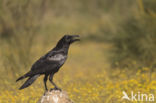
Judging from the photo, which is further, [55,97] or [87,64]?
[87,64]

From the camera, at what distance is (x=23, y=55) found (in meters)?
10.2

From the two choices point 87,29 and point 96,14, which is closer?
point 87,29

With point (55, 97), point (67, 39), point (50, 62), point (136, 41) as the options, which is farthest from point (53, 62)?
point (136, 41)

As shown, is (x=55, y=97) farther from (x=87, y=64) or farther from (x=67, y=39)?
(x=87, y=64)

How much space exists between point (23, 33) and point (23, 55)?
73cm

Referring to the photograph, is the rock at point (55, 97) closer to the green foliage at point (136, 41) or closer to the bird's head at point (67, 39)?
the bird's head at point (67, 39)

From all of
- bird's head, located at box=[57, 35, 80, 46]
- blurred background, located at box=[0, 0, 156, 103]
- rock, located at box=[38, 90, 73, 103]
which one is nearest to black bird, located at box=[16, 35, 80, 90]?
bird's head, located at box=[57, 35, 80, 46]

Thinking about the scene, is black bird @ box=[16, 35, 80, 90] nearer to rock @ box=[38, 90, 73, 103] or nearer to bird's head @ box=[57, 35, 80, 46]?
bird's head @ box=[57, 35, 80, 46]

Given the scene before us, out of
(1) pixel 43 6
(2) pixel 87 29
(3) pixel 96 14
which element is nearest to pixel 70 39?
(1) pixel 43 6

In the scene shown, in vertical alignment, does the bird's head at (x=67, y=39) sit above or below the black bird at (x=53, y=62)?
above

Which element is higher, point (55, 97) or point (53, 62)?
point (53, 62)

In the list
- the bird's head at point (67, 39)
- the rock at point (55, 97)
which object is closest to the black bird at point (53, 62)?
the bird's head at point (67, 39)

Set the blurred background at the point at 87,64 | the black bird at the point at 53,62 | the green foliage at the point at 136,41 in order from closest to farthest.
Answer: the black bird at the point at 53,62
the blurred background at the point at 87,64
the green foliage at the point at 136,41

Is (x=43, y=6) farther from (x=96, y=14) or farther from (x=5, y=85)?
(x=96, y=14)
